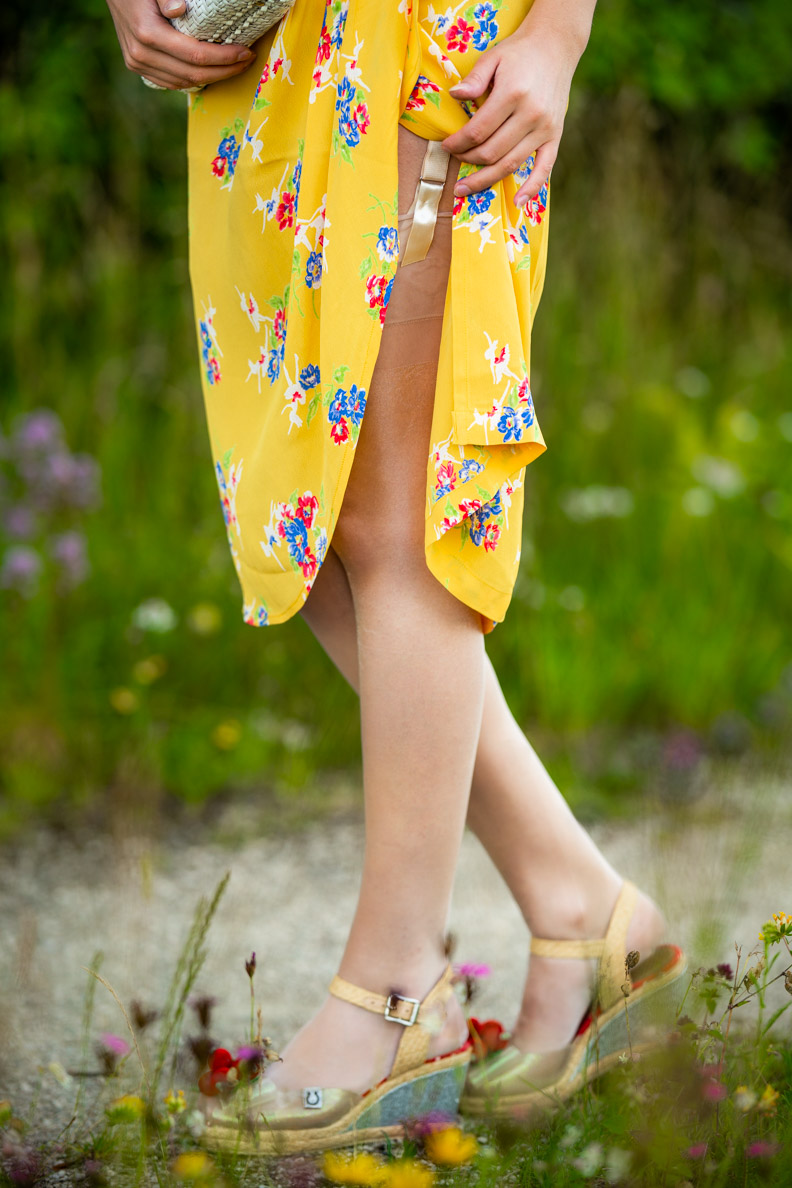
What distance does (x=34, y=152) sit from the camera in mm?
3086

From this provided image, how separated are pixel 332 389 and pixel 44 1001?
3.12ft

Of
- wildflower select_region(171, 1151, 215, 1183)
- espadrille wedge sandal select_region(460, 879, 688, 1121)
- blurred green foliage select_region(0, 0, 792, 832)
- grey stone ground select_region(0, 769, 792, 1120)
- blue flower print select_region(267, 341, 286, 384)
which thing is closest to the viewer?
wildflower select_region(171, 1151, 215, 1183)

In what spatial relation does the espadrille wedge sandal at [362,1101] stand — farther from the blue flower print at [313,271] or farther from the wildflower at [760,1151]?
the blue flower print at [313,271]

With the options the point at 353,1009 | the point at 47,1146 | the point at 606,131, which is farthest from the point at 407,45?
the point at 606,131

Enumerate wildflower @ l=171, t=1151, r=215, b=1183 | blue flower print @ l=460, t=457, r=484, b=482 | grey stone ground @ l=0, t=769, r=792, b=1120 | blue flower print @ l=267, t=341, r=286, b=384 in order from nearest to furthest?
1. wildflower @ l=171, t=1151, r=215, b=1183
2. blue flower print @ l=460, t=457, r=484, b=482
3. blue flower print @ l=267, t=341, r=286, b=384
4. grey stone ground @ l=0, t=769, r=792, b=1120

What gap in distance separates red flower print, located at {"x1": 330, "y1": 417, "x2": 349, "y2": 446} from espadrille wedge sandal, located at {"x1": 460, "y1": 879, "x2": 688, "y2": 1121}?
1.98 ft

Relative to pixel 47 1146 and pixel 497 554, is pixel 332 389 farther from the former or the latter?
pixel 47 1146

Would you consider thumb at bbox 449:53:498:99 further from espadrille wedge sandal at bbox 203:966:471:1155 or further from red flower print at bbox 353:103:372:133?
espadrille wedge sandal at bbox 203:966:471:1155

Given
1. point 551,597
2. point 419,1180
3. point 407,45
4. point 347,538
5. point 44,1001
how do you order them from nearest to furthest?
point 419,1180 → point 407,45 → point 347,538 → point 44,1001 → point 551,597

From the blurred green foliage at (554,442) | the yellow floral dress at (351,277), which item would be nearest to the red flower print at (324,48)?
the yellow floral dress at (351,277)

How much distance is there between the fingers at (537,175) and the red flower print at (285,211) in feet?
0.68

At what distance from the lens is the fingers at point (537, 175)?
→ 0.99 m

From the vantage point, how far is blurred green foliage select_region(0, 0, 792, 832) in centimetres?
216

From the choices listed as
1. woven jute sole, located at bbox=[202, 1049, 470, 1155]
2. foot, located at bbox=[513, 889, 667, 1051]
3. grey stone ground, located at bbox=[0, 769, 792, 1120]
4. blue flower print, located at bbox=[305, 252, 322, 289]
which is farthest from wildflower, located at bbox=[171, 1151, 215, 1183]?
blue flower print, located at bbox=[305, 252, 322, 289]
